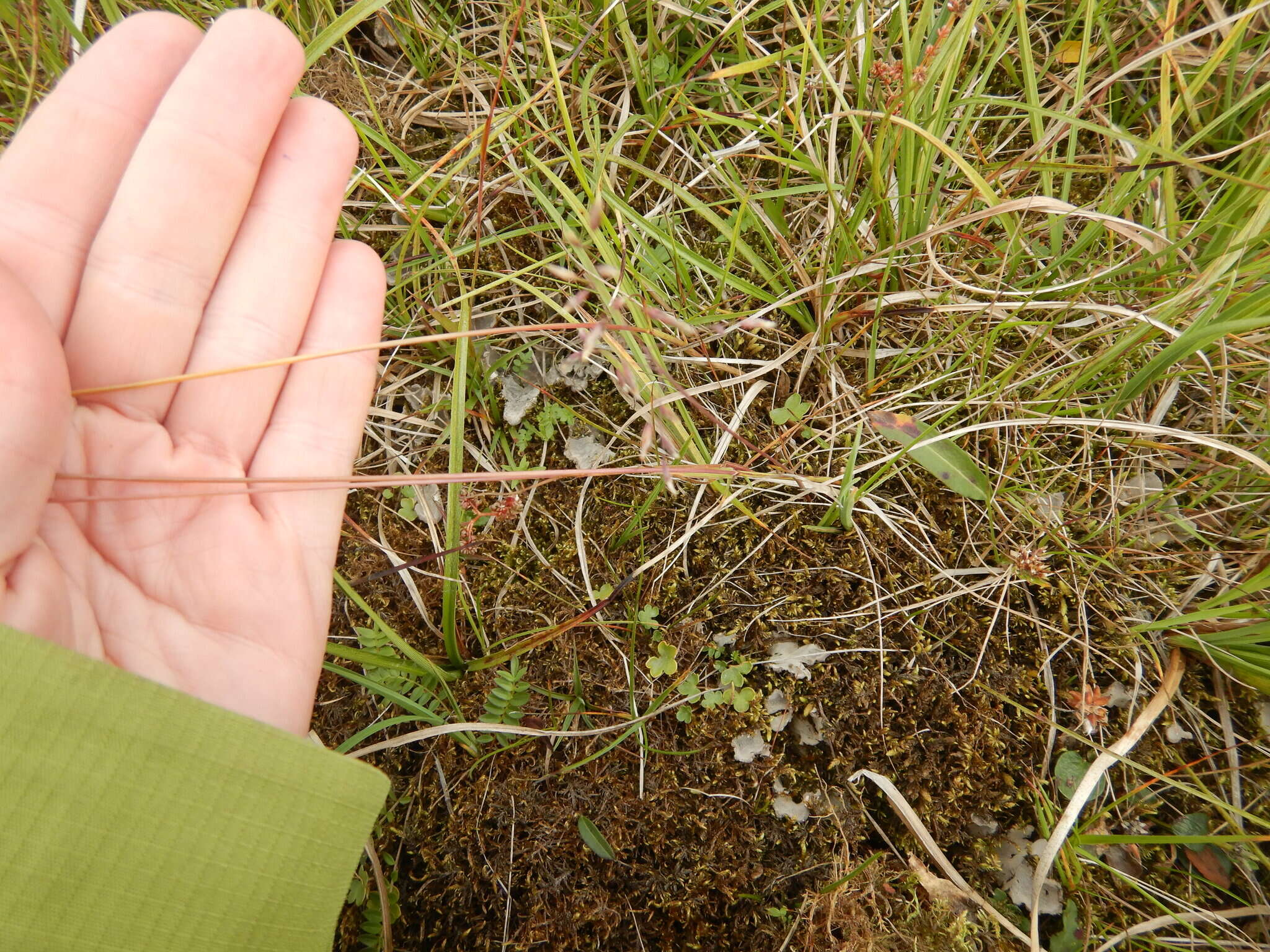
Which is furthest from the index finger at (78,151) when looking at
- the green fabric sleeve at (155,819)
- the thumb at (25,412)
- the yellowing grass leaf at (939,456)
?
the yellowing grass leaf at (939,456)

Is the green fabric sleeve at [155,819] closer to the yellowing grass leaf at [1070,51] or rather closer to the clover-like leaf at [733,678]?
the clover-like leaf at [733,678]

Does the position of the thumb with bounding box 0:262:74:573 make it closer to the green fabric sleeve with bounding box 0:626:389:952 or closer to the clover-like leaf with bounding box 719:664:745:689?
the green fabric sleeve with bounding box 0:626:389:952

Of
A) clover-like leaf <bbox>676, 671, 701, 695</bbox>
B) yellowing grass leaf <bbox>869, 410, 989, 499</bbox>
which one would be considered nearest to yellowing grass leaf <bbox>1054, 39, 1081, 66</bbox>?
yellowing grass leaf <bbox>869, 410, 989, 499</bbox>

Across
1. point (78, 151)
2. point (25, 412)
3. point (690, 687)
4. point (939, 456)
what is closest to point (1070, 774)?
point (939, 456)

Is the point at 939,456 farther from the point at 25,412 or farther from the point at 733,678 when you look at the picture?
the point at 25,412

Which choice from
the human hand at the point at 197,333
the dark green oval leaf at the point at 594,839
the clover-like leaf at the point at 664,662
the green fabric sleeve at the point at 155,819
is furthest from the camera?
the clover-like leaf at the point at 664,662

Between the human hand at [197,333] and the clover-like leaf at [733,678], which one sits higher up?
the human hand at [197,333]

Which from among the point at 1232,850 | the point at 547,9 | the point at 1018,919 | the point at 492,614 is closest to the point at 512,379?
the point at 492,614
